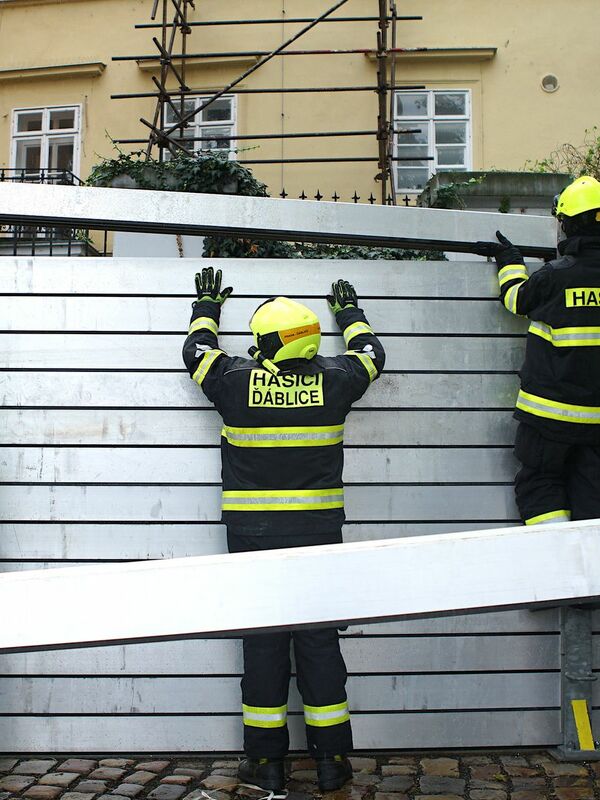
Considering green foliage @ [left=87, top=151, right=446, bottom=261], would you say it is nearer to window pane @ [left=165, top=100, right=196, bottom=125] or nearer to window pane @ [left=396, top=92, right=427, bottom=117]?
window pane @ [left=165, top=100, right=196, bottom=125]

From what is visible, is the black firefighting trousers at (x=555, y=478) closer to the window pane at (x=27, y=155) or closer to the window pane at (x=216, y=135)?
the window pane at (x=216, y=135)

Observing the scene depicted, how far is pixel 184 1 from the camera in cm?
1351

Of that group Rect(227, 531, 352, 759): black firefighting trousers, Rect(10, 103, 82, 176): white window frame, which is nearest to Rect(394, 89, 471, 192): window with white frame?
Rect(10, 103, 82, 176): white window frame

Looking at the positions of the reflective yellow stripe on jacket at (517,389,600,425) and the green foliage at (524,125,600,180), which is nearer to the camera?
the reflective yellow stripe on jacket at (517,389,600,425)

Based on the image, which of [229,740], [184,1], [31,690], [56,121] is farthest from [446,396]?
[56,121]

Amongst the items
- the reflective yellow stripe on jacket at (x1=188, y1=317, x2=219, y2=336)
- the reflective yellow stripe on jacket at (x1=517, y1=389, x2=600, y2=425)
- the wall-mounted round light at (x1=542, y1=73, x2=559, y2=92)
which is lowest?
the reflective yellow stripe on jacket at (x1=517, y1=389, x2=600, y2=425)

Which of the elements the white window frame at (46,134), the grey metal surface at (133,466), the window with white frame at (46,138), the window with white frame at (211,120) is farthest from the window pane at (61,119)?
the grey metal surface at (133,466)

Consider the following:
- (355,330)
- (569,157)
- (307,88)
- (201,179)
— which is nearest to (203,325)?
(355,330)

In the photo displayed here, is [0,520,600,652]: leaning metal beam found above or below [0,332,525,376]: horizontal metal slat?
below

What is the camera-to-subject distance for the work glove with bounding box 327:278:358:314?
4.27 metres

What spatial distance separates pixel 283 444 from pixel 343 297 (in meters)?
0.90

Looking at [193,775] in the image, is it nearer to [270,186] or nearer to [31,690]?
[31,690]

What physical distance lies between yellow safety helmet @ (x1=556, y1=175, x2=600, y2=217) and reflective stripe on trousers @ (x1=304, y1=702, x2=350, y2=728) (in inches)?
98.4

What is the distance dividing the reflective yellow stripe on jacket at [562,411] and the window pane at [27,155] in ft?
43.2
